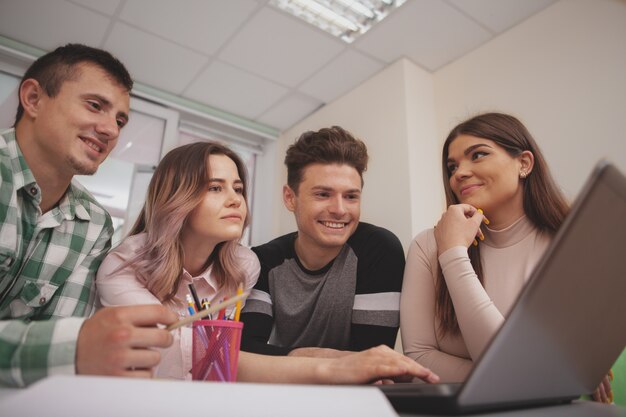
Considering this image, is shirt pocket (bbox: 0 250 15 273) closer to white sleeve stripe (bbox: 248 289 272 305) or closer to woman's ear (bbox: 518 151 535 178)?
white sleeve stripe (bbox: 248 289 272 305)

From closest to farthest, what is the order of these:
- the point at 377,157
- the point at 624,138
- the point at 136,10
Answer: the point at 624,138 < the point at 136,10 < the point at 377,157

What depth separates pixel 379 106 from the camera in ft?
9.59

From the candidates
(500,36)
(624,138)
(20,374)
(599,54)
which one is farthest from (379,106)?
(20,374)

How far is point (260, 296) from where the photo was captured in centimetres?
129

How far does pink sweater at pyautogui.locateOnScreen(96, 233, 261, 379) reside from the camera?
32.3 inches

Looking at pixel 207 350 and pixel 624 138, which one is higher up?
pixel 624 138

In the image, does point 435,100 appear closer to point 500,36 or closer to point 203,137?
point 500,36

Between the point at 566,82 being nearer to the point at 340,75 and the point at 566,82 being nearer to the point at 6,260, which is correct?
the point at 340,75

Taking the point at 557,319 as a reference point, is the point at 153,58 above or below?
above

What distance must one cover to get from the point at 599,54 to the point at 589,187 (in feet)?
7.34

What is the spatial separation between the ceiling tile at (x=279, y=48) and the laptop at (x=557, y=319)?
239 cm

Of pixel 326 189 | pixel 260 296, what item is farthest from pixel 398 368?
pixel 326 189

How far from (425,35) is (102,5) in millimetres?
2082

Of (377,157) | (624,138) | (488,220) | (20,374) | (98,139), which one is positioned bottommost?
(20,374)
